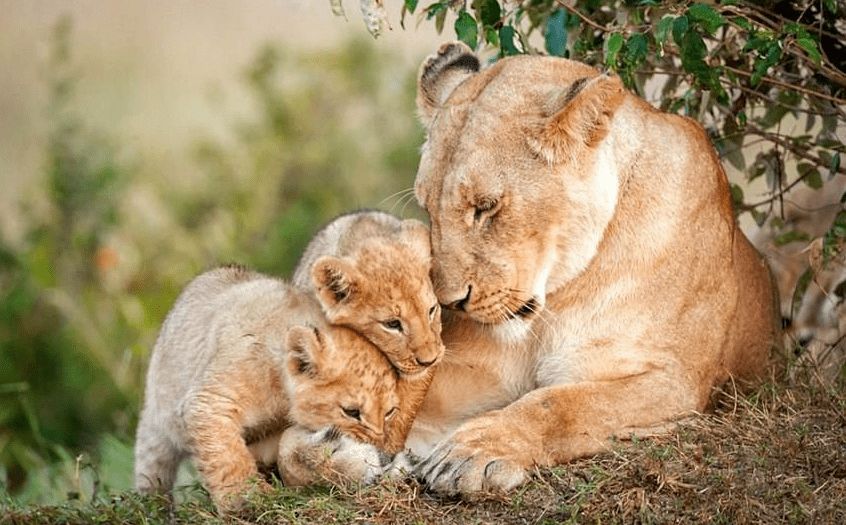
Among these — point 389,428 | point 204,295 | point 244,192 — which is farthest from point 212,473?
point 244,192

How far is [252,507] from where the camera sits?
4.17 meters

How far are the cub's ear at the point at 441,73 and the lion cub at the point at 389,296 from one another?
0.65 meters

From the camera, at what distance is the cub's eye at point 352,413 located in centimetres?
431

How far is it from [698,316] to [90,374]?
5762 mm

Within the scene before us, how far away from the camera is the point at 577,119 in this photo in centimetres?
425

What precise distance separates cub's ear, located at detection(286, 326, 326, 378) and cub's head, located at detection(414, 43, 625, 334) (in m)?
0.40

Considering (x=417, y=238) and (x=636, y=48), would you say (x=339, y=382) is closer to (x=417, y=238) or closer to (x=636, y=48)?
(x=417, y=238)

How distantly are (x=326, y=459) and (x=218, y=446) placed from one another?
332mm

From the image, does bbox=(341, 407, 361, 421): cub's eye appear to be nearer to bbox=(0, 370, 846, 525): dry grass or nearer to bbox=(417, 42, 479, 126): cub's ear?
bbox=(0, 370, 846, 525): dry grass

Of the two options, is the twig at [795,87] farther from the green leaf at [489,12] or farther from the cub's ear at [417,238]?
the cub's ear at [417,238]

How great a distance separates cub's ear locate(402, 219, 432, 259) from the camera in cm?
431

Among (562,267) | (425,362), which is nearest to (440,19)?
(562,267)

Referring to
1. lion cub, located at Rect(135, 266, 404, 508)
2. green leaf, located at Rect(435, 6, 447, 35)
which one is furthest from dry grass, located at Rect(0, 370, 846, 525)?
green leaf, located at Rect(435, 6, 447, 35)

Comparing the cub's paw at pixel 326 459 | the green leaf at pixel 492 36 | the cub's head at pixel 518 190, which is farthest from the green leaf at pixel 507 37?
the cub's paw at pixel 326 459
